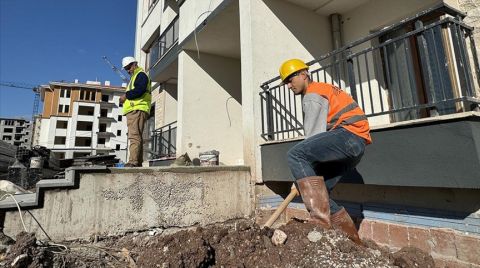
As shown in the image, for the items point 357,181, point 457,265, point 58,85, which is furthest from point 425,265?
point 58,85

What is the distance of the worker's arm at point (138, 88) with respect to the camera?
5.00 meters

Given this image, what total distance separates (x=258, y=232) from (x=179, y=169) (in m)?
1.89

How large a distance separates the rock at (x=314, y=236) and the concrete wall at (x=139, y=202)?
2203mm

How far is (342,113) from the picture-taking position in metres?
2.70

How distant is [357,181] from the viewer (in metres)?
3.35

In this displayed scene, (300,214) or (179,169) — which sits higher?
(179,169)

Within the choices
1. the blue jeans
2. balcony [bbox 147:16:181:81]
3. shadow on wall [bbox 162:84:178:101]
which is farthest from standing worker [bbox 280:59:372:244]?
shadow on wall [bbox 162:84:178:101]

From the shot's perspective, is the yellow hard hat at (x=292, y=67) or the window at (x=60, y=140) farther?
the window at (x=60, y=140)

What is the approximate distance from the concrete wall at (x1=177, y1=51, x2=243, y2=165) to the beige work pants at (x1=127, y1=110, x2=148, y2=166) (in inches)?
106

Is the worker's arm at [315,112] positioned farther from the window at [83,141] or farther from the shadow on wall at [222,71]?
the window at [83,141]

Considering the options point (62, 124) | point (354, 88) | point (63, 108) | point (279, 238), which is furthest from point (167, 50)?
point (63, 108)

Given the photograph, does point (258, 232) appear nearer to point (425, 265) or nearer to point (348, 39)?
point (425, 265)

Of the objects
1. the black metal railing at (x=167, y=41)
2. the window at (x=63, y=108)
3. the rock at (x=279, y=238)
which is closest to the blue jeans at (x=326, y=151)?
the rock at (x=279, y=238)

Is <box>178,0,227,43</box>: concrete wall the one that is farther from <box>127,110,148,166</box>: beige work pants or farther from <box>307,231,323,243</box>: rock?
<box>307,231,323,243</box>: rock
